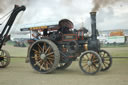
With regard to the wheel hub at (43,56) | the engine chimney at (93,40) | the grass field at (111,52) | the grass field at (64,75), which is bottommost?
the grass field at (64,75)

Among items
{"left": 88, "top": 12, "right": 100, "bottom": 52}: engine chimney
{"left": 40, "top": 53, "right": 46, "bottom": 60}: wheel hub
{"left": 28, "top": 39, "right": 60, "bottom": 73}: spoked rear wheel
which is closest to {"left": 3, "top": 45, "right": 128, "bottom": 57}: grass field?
{"left": 88, "top": 12, "right": 100, "bottom": 52}: engine chimney

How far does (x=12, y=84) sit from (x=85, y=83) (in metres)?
1.69

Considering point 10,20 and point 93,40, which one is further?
point 10,20

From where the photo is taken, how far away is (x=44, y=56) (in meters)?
5.82

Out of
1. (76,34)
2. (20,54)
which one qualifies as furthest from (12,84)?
(20,54)

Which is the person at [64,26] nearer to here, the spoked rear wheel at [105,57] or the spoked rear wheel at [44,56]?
the spoked rear wheel at [44,56]

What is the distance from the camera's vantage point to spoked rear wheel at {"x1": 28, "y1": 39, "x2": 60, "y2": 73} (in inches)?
219

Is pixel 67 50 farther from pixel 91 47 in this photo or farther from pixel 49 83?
pixel 49 83

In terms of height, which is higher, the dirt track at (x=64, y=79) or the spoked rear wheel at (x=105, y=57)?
the spoked rear wheel at (x=105, y=57)

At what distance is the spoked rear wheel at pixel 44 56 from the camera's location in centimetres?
557

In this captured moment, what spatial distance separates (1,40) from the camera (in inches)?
286

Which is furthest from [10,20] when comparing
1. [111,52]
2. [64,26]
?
[111,52]

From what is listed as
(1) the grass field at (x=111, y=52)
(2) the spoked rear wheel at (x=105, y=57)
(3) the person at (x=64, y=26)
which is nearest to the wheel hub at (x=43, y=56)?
(3) the person at (x=64, y=26)

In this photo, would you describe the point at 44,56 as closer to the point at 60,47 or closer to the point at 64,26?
the point at 60,47
